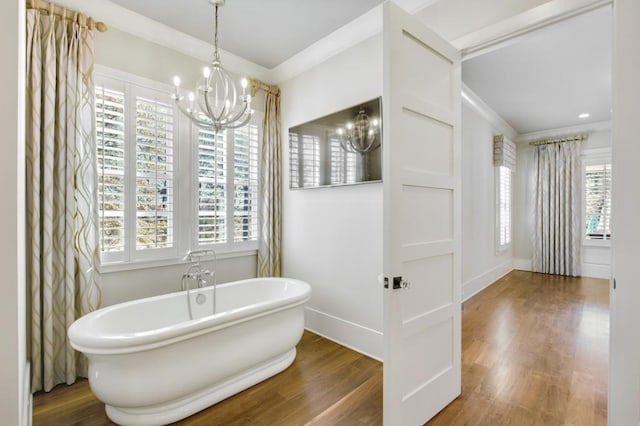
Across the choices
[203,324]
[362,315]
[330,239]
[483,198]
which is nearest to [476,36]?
[330,239]

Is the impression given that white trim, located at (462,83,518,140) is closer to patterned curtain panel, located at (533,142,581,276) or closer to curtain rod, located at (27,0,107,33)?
patterned curtain panel, located at (533,142,581,276)

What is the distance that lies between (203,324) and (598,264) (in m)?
6.94

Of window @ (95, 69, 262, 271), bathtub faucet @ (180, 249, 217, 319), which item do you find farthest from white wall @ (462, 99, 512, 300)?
bathtub faucet @ (180, 249, 217, 319)

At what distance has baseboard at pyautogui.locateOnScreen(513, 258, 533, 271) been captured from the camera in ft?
20.0

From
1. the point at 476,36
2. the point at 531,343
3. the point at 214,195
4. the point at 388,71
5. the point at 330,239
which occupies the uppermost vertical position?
the point at 476,36

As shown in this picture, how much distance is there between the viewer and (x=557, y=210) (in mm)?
5652

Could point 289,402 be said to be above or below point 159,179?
below

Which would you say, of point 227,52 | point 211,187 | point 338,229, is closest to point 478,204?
point 338,229

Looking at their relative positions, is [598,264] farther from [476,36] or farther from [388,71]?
[388,71]

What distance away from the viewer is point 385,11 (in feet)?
4.84

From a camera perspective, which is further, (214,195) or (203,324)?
(214,195)

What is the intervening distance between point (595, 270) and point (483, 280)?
8.60 ft

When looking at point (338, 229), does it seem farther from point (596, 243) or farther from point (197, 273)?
point (596, 243)

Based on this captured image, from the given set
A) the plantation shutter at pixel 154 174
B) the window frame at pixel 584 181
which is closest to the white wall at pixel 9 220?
the plantation shutter at pixel 154 174
